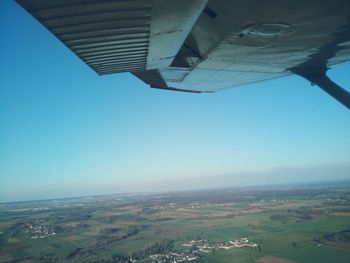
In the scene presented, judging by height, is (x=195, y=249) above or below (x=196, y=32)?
below

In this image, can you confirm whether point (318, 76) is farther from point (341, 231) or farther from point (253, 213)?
point (253, 213)

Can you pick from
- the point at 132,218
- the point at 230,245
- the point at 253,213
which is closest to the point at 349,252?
the point at 230,245

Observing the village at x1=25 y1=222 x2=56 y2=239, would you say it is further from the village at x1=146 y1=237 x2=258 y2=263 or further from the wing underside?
the wing underside

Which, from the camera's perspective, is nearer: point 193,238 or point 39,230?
point 193,238

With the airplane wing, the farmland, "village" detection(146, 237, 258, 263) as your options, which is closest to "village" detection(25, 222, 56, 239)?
the farmland

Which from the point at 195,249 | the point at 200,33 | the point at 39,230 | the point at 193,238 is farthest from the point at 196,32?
the point at 39,230

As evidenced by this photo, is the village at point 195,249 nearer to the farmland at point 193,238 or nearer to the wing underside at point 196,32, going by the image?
the farmland at point 193,238

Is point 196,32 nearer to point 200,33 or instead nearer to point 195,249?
point 200,33

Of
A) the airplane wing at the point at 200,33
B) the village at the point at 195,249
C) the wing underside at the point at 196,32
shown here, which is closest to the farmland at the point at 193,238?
the village at the point at 195,249
